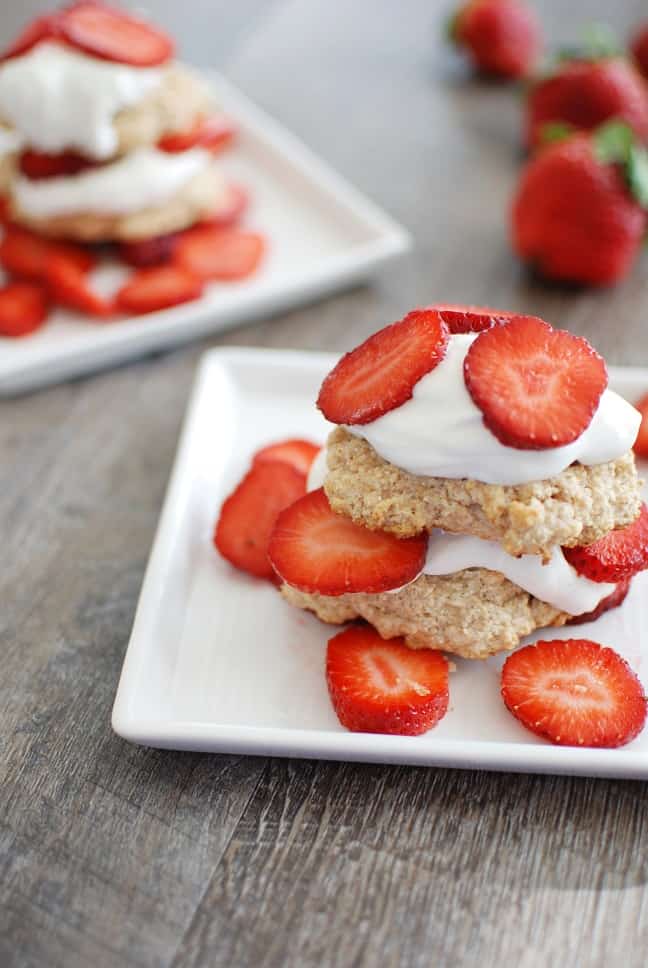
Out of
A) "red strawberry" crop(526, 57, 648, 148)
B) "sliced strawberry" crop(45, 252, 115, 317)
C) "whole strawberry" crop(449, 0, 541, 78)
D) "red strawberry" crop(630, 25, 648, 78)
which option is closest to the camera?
"sliced strawberry" crop(45, 252, 115, 317)

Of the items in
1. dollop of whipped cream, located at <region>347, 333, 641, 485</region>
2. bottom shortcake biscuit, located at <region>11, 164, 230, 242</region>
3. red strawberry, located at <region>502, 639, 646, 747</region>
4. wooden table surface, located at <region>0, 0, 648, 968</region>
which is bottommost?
wooden table surface, located at <region>0, 0, 648, 968</region>

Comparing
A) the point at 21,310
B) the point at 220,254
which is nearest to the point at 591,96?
the point at 220,254

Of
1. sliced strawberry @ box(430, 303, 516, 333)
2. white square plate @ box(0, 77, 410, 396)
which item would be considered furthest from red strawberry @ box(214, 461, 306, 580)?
white square plate @ box(0, 77, 410, 396)

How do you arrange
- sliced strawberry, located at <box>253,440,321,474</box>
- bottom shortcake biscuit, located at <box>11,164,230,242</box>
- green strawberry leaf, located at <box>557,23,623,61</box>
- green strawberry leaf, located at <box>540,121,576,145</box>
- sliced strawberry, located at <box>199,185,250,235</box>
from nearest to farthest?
sliced strawberry, located at <box>253,440,321,474</box> → bottom shortcake biscuit, located at <box>11,164,230,242</box> → sliced strawberry, located at <box>199,185,250,235</box> → green strawberry leaf, located at <box>540,121,576,145</box> → green strawberry leaf, located at <box>557,23,623,61</box>

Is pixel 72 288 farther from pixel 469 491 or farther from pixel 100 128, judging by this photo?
pixel 469 491

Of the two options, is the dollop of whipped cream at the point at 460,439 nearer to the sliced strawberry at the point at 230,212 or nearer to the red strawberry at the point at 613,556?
the red strawberry at the point at 613,556

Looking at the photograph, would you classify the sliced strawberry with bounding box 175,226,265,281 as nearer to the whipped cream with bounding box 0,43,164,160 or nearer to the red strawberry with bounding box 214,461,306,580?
the whipped cream with bounding box 0,43,164,160

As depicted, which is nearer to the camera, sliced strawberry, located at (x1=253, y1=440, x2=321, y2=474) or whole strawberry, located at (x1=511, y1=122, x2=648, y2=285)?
sliced strawberry, located at (x1=253, y1=440, x2=321, y2=474)
